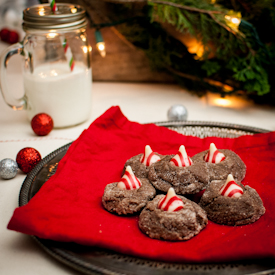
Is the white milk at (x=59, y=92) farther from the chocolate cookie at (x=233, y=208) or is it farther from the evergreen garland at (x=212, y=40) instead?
the chocolate cookie at (x=233, y=208)

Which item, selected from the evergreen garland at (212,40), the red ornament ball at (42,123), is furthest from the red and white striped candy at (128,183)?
the evergreen garland at (212,40)

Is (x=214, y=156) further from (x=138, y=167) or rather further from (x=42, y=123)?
(x=42, y=123)

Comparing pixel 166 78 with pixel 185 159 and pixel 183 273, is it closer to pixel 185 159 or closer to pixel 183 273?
pixel 185 159

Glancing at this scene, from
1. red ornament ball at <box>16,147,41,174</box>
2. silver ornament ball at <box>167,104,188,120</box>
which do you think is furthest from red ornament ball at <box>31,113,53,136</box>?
silver ornament ball at <box>167,104,188,120</box>

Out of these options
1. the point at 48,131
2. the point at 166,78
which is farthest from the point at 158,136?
the point at 166,78

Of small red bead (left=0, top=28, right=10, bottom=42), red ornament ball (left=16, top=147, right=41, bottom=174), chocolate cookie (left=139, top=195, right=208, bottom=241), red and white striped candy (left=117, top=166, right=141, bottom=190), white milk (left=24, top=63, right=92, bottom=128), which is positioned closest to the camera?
chocolate cookie (left=139, top=195, right=208, bottom=241)

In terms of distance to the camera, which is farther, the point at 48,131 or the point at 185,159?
the point at 48,131

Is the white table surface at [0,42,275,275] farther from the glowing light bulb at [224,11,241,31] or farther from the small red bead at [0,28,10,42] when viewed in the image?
the glowing light bulb at [224,11,241,31]
